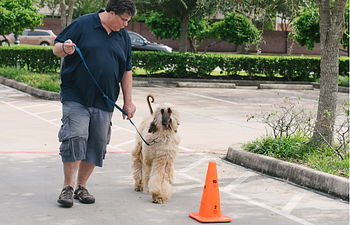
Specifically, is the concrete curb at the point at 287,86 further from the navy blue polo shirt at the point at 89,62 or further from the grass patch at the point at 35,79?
the navy blue polo shirt at the point at 89,62

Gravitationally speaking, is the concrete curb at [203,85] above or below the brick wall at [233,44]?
below

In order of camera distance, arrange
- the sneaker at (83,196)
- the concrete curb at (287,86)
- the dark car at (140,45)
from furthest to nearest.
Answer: the dark car at (140,45)
the concrete curb at (287,86)
the sneaker at (83,196)

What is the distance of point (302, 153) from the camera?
652 cm

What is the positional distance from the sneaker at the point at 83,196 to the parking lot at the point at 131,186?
59 millimetres

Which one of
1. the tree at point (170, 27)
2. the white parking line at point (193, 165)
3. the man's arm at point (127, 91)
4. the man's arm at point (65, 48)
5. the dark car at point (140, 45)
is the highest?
the tree at point (170, 27)

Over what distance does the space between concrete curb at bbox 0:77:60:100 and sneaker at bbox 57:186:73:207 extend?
8.56 metres

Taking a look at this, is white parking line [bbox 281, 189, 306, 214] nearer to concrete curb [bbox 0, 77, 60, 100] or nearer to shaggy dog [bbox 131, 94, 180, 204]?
shaggy dog [bbox 131, 94, 180, 204]

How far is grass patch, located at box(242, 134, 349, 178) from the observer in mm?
5824

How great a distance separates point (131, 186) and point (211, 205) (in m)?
1.48

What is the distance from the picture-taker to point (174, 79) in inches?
749

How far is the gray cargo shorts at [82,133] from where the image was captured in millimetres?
4176

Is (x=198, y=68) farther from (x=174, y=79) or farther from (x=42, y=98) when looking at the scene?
(x=42, y=98)

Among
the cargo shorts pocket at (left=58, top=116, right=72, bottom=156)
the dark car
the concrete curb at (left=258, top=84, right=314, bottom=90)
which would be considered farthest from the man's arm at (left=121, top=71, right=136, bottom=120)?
the dark car

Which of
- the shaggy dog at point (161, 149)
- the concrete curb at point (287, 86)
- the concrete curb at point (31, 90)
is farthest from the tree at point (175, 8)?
the shaggy dog at point (161, 149)
